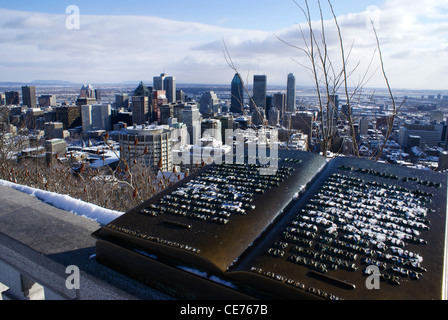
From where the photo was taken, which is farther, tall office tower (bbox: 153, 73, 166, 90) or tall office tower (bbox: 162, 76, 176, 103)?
tall office tower (bbox: 153, 73, 166, 90)

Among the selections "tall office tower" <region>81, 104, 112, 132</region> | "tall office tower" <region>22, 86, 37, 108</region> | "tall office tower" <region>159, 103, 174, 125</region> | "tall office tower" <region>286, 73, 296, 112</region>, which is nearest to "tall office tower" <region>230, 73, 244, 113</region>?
"tall office tower" <region>286, 73, 296, 112</region>

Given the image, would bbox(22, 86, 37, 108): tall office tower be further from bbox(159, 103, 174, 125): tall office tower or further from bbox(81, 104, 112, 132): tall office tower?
bbox(159, 103, 174, 125): tall office tower

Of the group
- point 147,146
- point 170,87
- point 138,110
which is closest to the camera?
point 147,146

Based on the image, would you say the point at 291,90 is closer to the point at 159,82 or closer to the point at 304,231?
the point at 304,231

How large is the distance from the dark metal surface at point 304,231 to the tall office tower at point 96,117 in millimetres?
75549

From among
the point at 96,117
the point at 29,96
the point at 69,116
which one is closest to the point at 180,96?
the point at 96,117

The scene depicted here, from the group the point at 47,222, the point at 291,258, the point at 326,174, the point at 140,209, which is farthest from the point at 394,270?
the point at 47,222

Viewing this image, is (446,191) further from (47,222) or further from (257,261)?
(47,222)

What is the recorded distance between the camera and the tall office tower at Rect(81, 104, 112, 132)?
72.9m

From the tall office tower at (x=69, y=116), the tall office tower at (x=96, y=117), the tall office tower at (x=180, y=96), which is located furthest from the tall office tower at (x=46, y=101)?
the tall office tower at (x=180, y=96)

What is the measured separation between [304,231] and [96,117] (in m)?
78.5

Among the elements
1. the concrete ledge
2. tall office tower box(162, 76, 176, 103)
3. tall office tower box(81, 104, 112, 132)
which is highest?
tall office tower box(162, 76, 176, 103)

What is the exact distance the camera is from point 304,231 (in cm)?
209

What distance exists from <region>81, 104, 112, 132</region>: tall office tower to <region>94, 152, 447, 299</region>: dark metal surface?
248 feet
